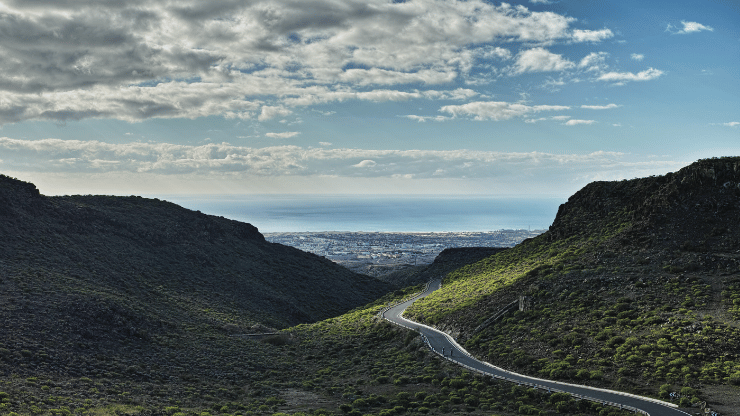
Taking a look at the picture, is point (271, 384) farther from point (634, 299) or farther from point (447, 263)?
point (447, 263)

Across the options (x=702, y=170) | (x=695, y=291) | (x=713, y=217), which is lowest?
(x=695, y=291)

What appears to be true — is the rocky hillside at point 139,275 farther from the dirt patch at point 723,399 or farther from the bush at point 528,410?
the dirt patch at point 723,399

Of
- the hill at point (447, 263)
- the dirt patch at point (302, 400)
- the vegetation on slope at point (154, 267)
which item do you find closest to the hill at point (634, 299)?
the dirt patch at point (302, 400)

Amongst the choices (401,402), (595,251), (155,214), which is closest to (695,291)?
(595,251)

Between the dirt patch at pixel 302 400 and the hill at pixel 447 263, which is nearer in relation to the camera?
the dirt patch at pixel 302 400

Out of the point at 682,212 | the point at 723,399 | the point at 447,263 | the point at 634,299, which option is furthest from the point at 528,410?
the point at 447,263

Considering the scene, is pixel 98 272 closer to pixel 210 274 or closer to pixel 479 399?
pixel 210 274
